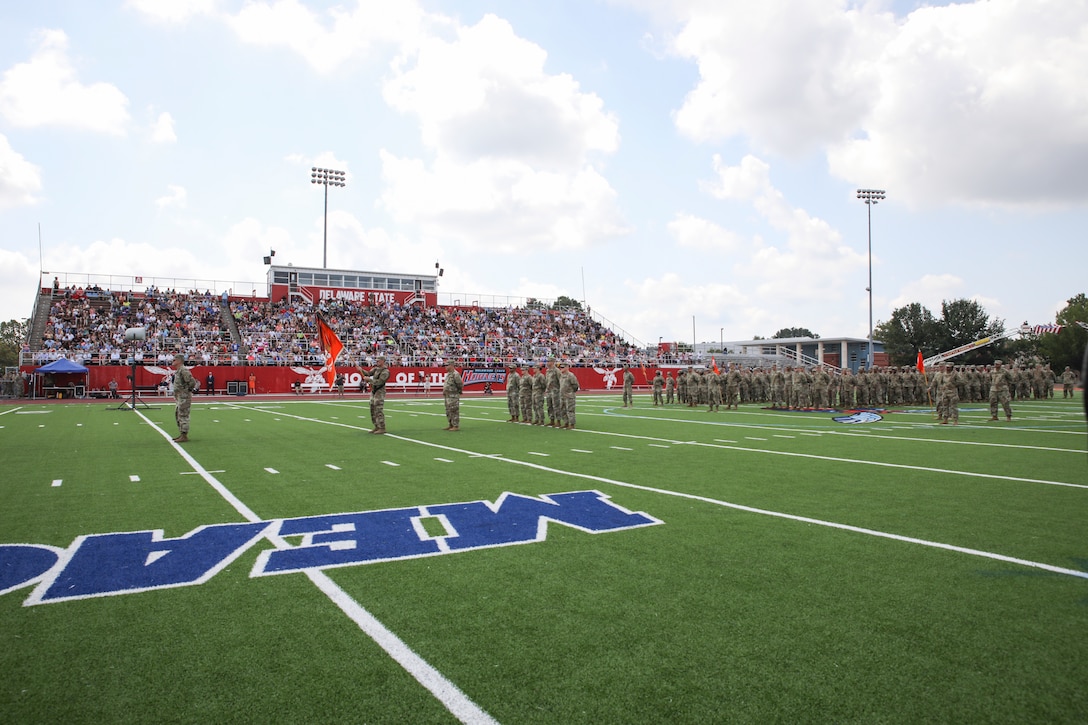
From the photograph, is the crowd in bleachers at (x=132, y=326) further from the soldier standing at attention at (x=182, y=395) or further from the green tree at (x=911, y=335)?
the green tree at (x=911, y=335)

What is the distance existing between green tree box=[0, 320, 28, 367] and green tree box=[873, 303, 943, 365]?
304 ft

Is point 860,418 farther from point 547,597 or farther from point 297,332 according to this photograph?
point 297,332

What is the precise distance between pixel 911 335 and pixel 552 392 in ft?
236

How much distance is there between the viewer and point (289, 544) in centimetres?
641

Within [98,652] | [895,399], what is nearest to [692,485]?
[98,652]

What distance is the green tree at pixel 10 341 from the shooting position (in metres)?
78.9

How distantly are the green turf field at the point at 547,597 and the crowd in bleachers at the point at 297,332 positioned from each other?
122ft

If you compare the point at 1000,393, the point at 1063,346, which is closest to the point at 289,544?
the point at 1000,393

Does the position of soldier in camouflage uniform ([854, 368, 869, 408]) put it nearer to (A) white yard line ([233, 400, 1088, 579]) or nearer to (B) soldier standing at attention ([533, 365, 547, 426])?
(B) soldier standing at attention ([533, 365, 547, 426])

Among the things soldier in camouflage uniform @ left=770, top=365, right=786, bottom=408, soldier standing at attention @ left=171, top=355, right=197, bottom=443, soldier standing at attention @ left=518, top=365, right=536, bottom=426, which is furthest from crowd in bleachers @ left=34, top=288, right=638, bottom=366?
soldier standing at attention @ left=171, top=355, right=197, bottom=443

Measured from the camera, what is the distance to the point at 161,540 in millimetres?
6531

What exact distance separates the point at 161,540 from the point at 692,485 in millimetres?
6682

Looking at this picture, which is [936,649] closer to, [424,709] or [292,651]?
[424,709]

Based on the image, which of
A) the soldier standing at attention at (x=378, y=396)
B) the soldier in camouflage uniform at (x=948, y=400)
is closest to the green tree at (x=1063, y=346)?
the soldier in camouflage uniform at (x=948, y=400)
